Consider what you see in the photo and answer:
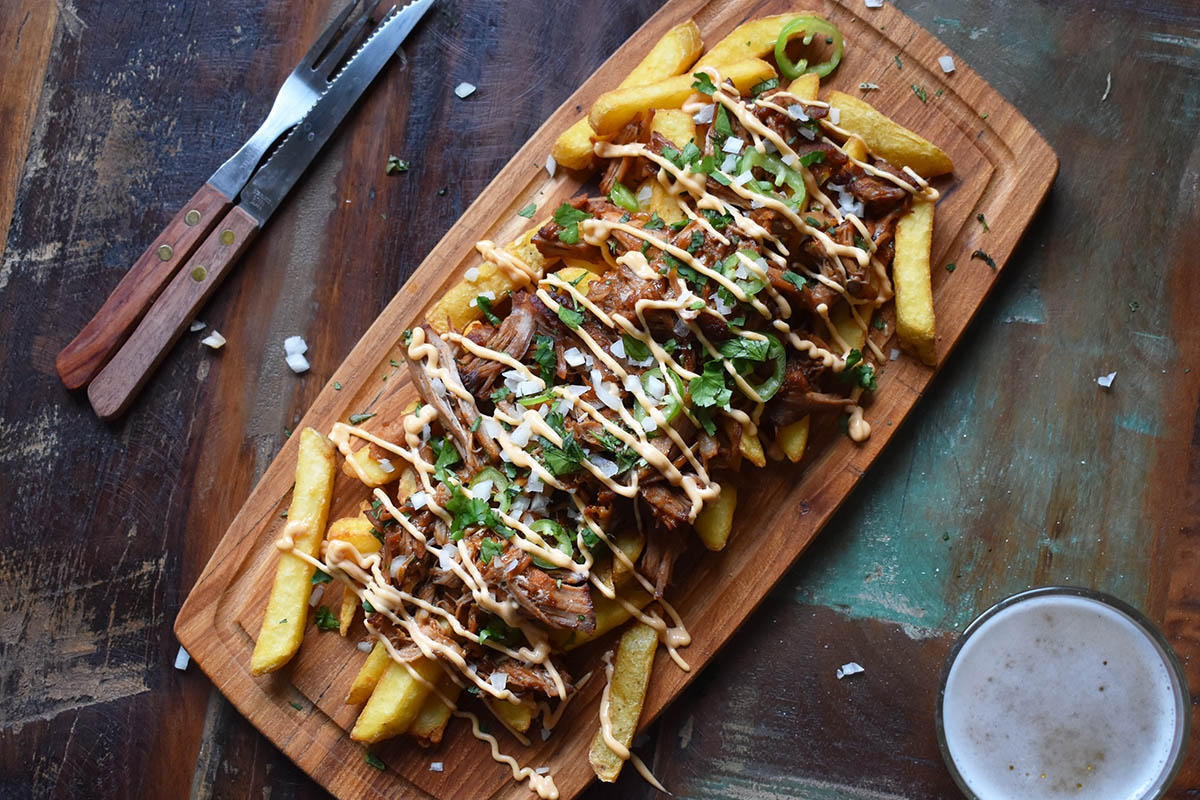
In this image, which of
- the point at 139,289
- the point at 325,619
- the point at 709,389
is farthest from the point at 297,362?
the point at 709,389

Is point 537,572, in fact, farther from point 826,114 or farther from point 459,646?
point 826,114

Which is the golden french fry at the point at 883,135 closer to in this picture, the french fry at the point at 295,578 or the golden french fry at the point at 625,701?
the golden french fry at the point at 625,701

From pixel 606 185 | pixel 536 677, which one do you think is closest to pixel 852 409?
pixel 606 185

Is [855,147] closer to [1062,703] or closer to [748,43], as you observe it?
[748,43]

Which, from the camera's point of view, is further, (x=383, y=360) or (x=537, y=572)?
(x=383, y=360)

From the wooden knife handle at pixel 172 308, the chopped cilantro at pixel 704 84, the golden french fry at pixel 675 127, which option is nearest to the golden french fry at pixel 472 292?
the golden french fry at pixel 675 127
